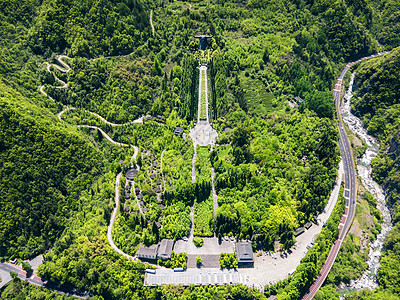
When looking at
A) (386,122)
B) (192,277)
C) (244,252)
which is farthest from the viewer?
(386,122)

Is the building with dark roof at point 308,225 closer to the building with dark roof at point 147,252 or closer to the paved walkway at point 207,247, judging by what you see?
the paved walkway at point 207,247

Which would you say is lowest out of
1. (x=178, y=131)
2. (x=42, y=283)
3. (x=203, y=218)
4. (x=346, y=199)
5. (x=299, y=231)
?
(x=42, y=283)

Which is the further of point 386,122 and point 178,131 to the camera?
point 386,122

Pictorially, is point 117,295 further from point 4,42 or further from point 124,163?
point 4,42

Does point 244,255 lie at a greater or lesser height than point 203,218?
lesser

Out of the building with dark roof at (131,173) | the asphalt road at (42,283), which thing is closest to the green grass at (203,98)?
the building with dark roof at (131,173)

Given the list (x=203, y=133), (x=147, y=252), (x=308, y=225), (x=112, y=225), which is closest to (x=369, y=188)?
(x=308, y=225)

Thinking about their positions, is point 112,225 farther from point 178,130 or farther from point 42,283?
point 178,130

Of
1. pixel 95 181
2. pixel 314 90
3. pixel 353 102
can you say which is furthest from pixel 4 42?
pixel 353 102
